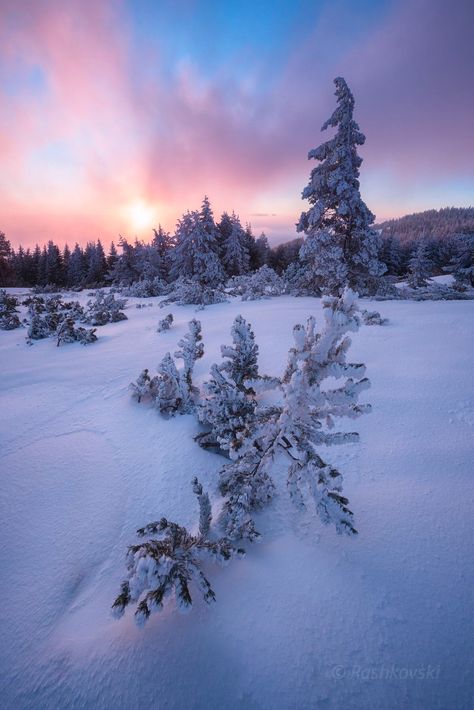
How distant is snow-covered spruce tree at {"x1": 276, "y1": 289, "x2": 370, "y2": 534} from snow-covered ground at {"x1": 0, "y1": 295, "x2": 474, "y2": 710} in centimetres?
53

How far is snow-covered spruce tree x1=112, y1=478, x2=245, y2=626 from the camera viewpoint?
5.45ft

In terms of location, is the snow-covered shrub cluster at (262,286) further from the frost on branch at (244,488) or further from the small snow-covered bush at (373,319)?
the frost on branch at (244,488)

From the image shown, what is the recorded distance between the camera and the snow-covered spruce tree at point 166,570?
1.66 meters

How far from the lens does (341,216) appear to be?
44.7 feet

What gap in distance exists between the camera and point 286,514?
2654mm

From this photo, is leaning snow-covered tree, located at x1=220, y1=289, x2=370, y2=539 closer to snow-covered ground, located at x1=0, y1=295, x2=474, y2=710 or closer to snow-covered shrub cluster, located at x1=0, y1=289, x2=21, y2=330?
snow-covered ground, located at x1=0, y1=295, x2=474, y2=710

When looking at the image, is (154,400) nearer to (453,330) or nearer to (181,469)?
(181,469)

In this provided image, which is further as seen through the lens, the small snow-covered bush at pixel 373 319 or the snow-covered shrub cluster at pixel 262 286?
the snow-covered shrub cluster at pixel 262 286

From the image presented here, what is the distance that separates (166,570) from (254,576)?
29.0 inches

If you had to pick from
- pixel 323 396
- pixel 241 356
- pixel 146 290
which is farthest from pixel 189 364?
pixel 146 290

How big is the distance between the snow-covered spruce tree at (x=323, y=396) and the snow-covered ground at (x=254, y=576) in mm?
527

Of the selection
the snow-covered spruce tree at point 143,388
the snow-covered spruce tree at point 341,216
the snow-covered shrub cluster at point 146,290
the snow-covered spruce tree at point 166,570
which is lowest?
the snow-covered spruce tree at point 166,570

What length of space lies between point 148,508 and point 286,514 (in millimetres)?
1308

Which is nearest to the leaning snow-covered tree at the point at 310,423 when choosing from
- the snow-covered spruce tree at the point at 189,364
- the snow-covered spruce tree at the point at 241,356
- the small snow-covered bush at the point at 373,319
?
the snow-covered spruce tree at the point at 241,356
